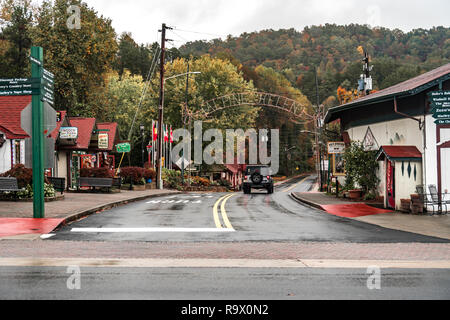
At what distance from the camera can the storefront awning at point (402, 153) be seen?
18.9m

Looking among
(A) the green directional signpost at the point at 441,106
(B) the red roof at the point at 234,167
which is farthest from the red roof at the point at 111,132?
(B) the red roof at the point at 234,167

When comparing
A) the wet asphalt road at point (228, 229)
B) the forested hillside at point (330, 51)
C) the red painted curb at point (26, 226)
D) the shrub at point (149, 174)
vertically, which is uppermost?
the forested hillside at point (330, 51)

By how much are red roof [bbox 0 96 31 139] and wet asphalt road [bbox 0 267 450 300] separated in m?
22.5

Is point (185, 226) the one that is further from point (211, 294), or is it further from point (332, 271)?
point (211, 294)

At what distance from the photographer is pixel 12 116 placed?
2950 centimetres

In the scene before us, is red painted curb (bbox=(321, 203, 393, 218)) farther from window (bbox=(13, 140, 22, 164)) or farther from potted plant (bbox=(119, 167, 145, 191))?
potted plant (bbox=(119, 167, 145, 191))

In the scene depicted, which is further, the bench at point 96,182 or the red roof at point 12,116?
the bench at point 96,182

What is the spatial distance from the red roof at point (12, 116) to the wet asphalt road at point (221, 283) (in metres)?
22.5

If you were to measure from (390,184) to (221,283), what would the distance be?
50.8ft

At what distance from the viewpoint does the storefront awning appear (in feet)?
62.0

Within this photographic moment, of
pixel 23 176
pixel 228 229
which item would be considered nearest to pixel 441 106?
pixel 228 229

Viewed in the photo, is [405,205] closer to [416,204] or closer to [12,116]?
[416,204]

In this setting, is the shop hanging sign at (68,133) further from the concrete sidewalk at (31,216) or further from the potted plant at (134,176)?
the concrete sidewalk at (31,216)

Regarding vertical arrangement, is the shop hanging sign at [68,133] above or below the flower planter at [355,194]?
above
